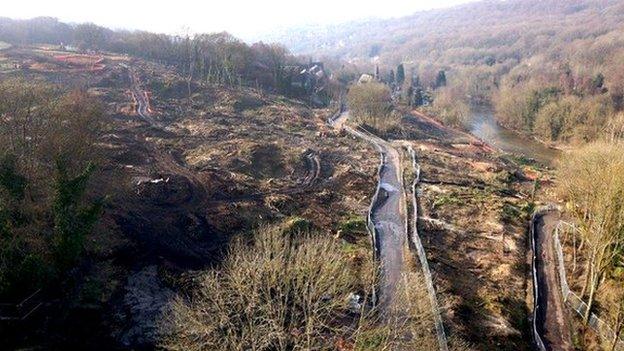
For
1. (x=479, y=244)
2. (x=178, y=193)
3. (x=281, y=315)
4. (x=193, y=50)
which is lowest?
(x=479, y=244)

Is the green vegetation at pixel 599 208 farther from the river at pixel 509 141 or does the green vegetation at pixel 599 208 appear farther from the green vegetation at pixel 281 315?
the river at pixel 509 141

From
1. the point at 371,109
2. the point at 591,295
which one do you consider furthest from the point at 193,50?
the point at 591,295

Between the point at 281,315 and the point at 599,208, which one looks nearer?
the point at 281,315

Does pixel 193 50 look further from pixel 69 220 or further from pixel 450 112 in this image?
pixel 69 220

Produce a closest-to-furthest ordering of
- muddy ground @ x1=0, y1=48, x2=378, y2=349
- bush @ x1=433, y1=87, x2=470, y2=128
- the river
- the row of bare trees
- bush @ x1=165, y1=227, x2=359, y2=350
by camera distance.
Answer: bush @ x1=165, y1=227, x2=359, y2=350, muddy ground @ x1=0, y1=48, x2=378, y2=349, the river, bush @ x1=433, y1=87, x2=470, y2=128, the row of bare trees

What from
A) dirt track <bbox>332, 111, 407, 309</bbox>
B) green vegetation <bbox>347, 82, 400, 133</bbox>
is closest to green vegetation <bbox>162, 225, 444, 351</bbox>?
dirt track <bbox>332, 111, 407, 309</bbox>

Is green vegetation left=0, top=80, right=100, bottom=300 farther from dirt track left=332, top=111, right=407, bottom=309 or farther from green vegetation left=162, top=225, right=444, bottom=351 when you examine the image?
dirt track left=332, top=111, right=407, bottom=309

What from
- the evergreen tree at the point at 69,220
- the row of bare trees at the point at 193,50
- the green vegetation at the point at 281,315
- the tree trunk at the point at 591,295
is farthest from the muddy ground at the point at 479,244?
the row of bare trees at the point at 193,50
